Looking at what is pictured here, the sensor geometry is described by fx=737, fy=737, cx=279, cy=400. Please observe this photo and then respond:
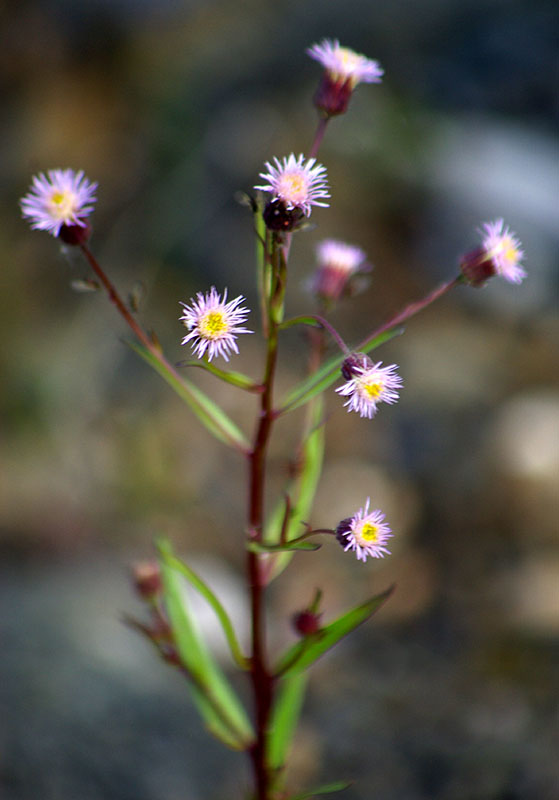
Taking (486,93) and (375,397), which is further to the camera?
(486,93)

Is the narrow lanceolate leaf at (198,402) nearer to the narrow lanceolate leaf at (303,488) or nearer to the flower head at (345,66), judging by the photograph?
the narrow lanceolate leaf at (303,488)

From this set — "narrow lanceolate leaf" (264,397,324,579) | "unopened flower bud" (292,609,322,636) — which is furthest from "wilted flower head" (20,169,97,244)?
"unopened flower bud" (292,609,322,636)

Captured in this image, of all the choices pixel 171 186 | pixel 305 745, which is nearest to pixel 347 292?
pixel 305 745

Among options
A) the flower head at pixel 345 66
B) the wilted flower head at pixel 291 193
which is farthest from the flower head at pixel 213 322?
the flower head at pixel 345 66

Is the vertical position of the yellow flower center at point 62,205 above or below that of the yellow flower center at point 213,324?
above

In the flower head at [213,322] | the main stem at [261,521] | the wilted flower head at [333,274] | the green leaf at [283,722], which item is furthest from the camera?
the green leaf at [283,722]

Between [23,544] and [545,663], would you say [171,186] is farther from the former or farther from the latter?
[545,663]

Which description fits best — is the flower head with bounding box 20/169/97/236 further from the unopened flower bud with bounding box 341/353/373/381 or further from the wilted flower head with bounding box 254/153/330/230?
the unopened flower bud with bounding box 341/353/373/381
